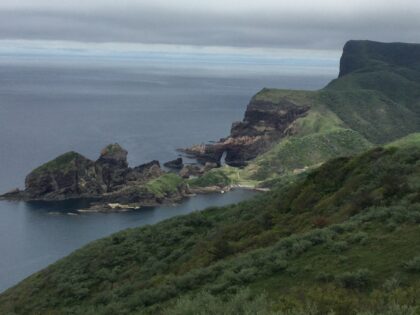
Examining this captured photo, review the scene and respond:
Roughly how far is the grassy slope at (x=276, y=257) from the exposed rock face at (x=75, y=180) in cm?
10138

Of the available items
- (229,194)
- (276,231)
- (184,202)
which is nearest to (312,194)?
(276,231)

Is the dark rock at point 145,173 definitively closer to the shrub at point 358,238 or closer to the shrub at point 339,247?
the shrub at point 358,238

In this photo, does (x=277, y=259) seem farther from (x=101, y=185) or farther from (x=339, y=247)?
(x=101, y=185)

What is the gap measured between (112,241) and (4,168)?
14111 cm

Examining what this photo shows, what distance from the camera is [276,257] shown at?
2903 centimetres

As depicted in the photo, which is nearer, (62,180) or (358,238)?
(358,238)

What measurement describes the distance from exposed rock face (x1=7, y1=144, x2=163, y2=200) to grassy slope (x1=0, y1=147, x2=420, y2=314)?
101 m

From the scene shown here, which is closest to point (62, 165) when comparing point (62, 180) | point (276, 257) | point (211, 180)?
point (62, 180)

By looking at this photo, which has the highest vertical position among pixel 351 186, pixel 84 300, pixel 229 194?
pixel 351 186

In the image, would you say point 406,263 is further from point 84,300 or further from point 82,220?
point 82,220

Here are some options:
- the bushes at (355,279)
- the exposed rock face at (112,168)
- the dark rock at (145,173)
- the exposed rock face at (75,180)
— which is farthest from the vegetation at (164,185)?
the bushes at (355,279)

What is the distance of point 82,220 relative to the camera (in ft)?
445

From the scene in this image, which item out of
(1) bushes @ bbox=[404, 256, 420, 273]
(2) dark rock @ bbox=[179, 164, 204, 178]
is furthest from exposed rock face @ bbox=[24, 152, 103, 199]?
(1) bushes @ bbox=[404, 256, 420, 273]

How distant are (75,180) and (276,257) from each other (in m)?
136
